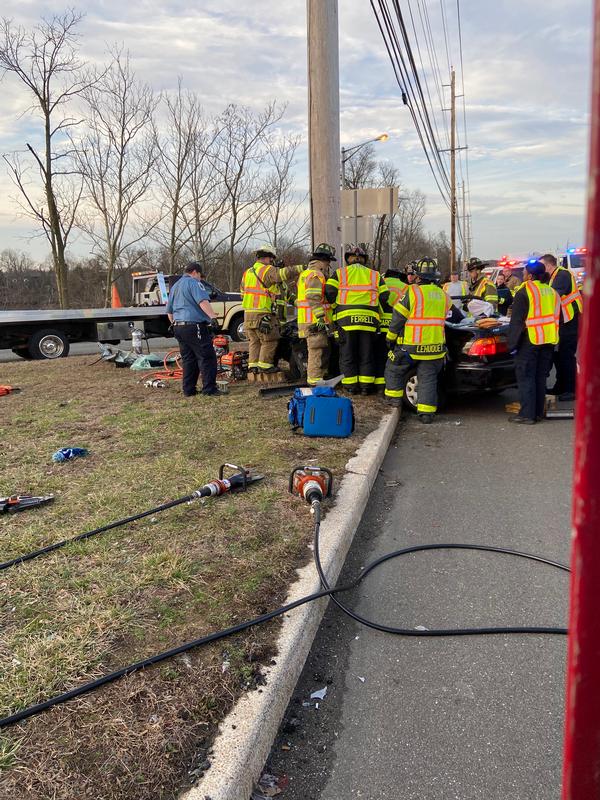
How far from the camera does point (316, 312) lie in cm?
800

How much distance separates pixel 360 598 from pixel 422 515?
1.31 meters

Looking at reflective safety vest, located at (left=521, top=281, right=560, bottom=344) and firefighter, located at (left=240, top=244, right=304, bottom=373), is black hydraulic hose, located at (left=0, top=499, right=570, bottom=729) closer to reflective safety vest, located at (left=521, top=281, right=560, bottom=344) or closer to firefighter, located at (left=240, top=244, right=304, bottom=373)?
reflective safety vest, located at (left=521, top=281, right=560, bottom=344)

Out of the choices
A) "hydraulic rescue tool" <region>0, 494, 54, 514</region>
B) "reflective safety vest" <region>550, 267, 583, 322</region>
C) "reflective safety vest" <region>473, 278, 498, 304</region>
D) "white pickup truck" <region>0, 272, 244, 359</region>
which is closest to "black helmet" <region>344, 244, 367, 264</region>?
"reflective safety vest" <region>550, 267, 583, 322</region>

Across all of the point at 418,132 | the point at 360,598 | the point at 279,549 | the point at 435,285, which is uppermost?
the point at 418,132

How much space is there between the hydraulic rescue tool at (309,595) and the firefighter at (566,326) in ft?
16.3

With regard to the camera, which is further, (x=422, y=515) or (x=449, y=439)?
(x=449, y=439)

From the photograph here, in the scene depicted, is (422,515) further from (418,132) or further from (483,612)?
(418,132)

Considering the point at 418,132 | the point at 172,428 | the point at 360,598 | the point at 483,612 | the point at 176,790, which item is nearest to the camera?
the point at 176,790

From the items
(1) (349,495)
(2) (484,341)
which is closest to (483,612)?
(1) (349,495)

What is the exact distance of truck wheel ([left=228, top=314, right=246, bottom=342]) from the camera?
54.5ft

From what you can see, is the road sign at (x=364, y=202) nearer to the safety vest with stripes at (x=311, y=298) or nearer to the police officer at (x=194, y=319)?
the safety vest with stripes at (x=311, y=298)

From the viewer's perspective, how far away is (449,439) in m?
6.52

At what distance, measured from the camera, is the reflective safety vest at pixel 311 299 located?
7.94 m

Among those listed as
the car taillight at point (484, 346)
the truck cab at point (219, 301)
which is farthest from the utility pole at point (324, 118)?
the truck cab at point (219, 301)
